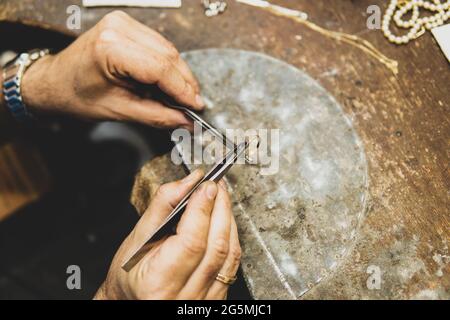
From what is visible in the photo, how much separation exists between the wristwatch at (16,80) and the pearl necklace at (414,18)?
4.02 ft

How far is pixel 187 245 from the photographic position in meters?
0.86

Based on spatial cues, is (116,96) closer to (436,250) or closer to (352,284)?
(352,284)

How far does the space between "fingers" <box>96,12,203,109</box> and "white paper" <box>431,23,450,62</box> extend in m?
0.83

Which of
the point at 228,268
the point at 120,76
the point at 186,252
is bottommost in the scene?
the point at 228,268

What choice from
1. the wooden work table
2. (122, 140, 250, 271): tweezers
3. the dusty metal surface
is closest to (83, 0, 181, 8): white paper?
the wooden work table

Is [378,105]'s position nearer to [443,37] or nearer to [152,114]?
[443,37]

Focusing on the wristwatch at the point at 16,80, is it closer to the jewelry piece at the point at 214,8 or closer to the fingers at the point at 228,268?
the jewelry piece at the point at 214,8

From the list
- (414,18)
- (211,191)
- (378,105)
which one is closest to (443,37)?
(414,18)

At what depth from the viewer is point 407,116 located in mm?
1207

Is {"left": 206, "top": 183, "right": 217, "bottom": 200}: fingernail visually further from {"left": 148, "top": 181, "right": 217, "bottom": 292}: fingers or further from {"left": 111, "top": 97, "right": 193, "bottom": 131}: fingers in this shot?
{"left": 111, "top": 97, "right": 193, "bottom": 131}: fingers

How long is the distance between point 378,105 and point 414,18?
356mm

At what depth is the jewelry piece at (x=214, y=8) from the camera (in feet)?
4.50

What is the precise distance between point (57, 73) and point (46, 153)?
2.99 feet
